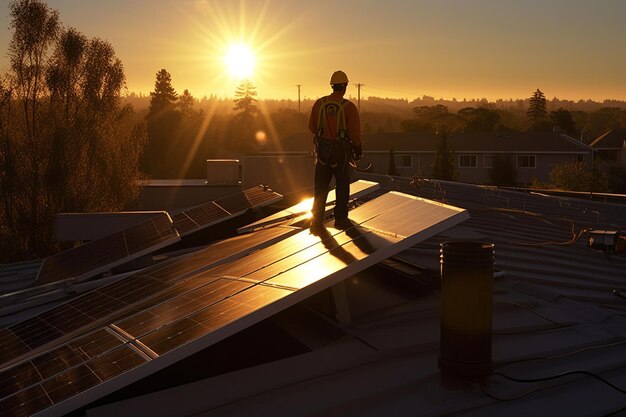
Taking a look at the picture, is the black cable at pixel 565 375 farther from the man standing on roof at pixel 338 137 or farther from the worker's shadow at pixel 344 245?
the man standing on roof at pixel 338 137

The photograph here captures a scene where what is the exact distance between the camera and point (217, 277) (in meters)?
6.98

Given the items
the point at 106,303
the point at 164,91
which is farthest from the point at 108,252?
the point at 164,91

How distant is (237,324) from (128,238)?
26.2 ft

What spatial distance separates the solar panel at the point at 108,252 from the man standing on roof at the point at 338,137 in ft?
12.2

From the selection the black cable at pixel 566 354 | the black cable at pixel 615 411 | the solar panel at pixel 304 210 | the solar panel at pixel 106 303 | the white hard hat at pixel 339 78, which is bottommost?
the black cable at pixel 615 411

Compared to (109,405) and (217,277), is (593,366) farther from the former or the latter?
(109,405)

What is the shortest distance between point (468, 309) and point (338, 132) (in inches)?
146

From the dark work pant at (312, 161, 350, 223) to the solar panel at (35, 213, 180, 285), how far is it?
3.43 meters

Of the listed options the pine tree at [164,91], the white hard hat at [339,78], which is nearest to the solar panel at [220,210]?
the white hard hat at [339,78]

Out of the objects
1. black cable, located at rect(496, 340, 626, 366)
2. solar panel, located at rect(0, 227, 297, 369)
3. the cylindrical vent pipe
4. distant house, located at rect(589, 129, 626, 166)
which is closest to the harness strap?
solar panel, located at rect(0, 227, 297, 369)

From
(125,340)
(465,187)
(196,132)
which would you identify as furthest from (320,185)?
(196,132)

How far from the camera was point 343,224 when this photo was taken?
8.38 meters

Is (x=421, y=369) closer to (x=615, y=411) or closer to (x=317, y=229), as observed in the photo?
(x=615, y=411)

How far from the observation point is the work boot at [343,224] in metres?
8.20
